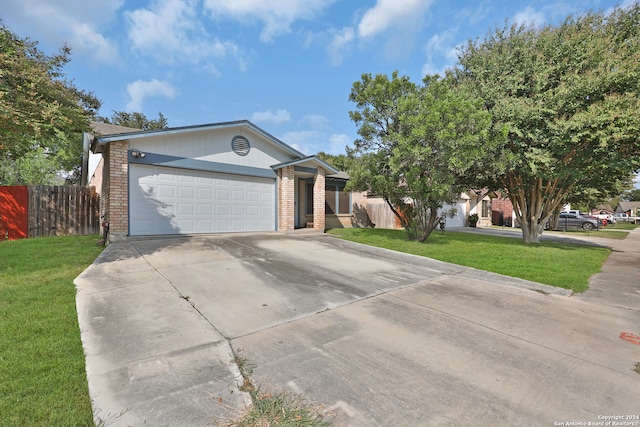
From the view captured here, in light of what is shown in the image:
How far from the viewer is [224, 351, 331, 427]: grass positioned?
1.76m

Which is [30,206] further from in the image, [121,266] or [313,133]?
[313,133]

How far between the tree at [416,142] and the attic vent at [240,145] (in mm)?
4306

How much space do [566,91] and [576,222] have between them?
21830 mm

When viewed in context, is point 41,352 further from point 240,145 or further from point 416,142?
point 240,145

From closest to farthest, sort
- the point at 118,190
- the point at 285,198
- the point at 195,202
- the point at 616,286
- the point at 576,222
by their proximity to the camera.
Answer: the point at 616,286 → the point at 118,190 → the point at 195,202 → the point at 285,198 → the point at 576,222

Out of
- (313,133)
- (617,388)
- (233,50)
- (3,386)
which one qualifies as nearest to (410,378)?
(617,388)

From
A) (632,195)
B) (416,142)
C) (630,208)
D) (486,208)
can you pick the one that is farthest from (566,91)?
(632,195)

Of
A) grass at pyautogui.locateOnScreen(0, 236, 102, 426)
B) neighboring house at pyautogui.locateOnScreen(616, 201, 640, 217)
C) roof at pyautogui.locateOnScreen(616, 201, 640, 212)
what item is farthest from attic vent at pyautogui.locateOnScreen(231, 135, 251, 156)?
roof at pyautogui.locateOnScreen(616, 201, 640, 212)

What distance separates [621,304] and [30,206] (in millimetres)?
16394

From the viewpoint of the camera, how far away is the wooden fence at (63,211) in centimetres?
1009

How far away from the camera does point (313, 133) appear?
931 inches

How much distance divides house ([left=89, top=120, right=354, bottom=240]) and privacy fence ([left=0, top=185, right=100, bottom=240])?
40.7 inches

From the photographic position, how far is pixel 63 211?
1062 cm

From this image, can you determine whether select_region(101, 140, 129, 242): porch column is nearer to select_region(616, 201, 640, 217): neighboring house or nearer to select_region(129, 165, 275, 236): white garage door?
select_region(129, 165, 275, 236): white garage door
